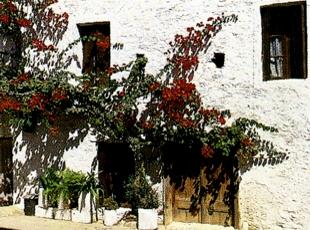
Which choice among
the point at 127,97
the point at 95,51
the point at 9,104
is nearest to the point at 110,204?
the point at 127,97

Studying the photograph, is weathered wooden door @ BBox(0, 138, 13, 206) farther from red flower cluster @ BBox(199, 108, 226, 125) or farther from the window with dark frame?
red flower cluster @ BBox(199, 108, 226, 125)

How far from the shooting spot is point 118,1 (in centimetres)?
1207

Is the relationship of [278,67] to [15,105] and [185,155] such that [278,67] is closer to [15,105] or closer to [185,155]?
[185,155]

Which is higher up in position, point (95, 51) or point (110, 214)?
point (95, 51)

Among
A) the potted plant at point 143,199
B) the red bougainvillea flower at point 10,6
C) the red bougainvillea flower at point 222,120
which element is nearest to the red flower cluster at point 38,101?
the red bougainvillea flower at point 10,6

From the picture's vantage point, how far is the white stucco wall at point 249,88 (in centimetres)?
1033

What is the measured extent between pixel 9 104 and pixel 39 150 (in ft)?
5.07

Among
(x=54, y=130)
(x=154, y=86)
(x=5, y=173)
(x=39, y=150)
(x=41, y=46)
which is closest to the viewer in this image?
(x=154, y=86)

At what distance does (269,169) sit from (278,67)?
1.90 m

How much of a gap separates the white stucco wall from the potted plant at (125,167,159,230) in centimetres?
171

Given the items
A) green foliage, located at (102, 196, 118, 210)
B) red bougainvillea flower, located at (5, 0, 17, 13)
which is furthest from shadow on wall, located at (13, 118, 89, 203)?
red bougainvillea flower, located at (5, 0, 17, 13)

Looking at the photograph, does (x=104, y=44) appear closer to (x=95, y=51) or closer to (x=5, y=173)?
(x=95, y=51)

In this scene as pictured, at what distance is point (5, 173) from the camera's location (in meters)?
14.2

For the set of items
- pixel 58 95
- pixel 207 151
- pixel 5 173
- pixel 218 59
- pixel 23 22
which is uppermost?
pixel 23 22
